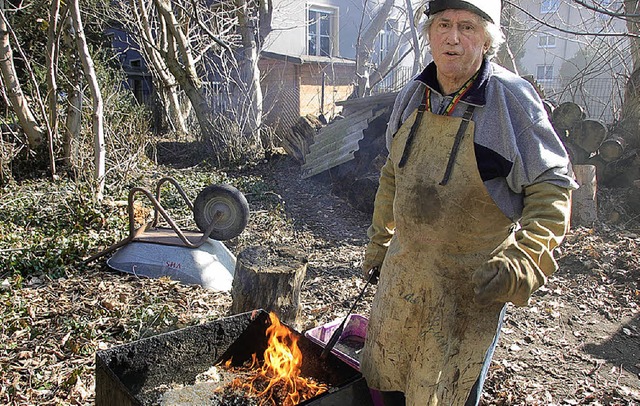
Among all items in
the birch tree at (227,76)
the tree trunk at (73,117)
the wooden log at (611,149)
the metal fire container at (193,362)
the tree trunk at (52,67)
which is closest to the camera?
the metal fire container at (193,362)

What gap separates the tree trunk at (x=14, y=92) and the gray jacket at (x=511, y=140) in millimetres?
8260

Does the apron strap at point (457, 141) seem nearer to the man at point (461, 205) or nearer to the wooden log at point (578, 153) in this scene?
the man at point (461, 205)

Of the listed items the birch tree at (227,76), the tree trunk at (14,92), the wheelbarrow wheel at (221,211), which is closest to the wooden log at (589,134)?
the wheelbarrow wheel at (221,211)

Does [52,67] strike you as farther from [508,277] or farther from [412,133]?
[508,277]

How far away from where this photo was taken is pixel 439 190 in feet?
7.28

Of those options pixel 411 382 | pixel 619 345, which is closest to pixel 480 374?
pixel 411 382

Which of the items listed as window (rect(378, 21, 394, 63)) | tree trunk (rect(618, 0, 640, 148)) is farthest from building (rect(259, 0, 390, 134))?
tree trunk (rect(618, 0, 640, 148))

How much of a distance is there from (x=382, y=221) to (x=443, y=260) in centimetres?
55

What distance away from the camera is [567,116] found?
905cm

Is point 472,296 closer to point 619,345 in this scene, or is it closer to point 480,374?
point 480,374

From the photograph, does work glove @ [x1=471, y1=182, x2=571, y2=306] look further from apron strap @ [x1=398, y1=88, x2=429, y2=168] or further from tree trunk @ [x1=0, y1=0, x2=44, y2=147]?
tree trunk @ [x1=0, y1=0, x2=44, y2=147]

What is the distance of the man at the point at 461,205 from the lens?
80.9 inches

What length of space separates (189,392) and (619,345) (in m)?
4.01

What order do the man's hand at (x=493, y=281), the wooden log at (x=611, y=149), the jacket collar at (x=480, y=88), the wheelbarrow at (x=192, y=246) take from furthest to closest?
1. the wooden log at (x=611, y=149)
2. the wheelbarrow at (x=192, y=246)
3. the jacket collar at (x=480, y=88)
4. the man's hand at (x=493, y=281)
